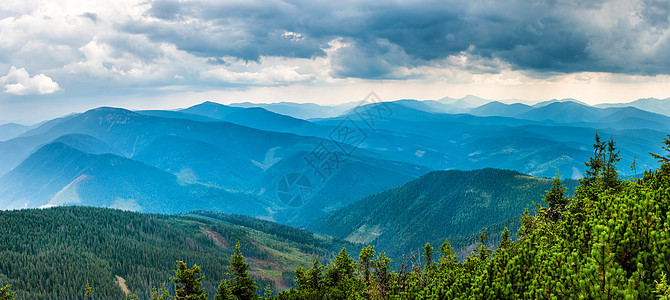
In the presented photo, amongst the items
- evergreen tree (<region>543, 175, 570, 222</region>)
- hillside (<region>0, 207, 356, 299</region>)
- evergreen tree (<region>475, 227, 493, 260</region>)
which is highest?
evergreen tree (<region>543, 175, 570, 222</region>)

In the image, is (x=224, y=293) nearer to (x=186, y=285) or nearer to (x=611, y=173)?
(x=186, y=285)

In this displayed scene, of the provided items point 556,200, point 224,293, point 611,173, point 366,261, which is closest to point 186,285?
point 224,293

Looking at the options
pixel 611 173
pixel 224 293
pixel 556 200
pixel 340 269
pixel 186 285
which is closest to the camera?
pixel 611 173

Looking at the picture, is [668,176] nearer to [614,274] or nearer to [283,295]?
[614,274]

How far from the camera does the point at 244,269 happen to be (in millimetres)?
37281

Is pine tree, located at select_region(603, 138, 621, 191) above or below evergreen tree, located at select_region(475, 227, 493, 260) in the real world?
above

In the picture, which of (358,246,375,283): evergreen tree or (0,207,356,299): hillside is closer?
(358,246,375,283): evergreen tree

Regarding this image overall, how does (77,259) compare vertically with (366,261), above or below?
below

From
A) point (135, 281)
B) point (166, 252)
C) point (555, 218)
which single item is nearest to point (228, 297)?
point (555, 218)

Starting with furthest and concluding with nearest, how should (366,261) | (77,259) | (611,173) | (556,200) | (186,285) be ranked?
(77,259) → (366,261) → (556,200) → (186,285) → (611,173)

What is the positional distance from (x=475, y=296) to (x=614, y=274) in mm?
4824

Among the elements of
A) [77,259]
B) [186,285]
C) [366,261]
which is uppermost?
[366,261]

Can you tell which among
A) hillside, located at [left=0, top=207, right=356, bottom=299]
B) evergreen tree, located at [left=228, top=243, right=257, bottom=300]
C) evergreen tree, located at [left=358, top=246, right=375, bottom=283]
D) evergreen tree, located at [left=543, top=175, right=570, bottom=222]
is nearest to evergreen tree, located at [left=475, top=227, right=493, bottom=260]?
evergreen tree, located at [left=543, top=175, right=570, bottom=222]

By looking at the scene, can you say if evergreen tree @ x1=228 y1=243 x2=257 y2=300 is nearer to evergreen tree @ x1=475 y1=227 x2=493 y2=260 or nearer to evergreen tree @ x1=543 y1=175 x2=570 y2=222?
evergreen tree @ x1=475 y1=227 x2=493 y2=260
